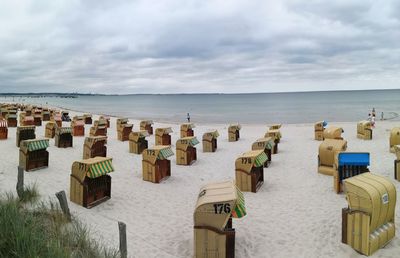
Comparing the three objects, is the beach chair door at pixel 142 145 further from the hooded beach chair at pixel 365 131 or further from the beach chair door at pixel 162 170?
the hooded beach chair at pixel 365 131

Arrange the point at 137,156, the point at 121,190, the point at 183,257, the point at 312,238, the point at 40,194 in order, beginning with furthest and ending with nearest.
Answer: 1. the point at 137,156
2. the point at 121,190
3. the point at 40,194
4. the point at 312,238
5. the point at 183,257

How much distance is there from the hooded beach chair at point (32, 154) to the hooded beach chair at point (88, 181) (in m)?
4.03

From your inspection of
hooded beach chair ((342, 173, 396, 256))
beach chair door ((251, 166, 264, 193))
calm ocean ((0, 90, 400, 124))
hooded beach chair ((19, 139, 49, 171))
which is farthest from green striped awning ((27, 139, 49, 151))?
calm ocean ((0, 90, 400, 124))

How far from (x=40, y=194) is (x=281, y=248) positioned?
6838 mm

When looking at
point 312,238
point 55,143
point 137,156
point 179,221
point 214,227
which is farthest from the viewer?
point 55,143

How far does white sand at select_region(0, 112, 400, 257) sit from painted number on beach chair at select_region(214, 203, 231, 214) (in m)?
1.33

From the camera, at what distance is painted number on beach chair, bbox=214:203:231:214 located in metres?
6.67

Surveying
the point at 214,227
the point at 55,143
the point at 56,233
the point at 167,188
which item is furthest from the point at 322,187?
the point at 55,143

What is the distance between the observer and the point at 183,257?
7.31 m

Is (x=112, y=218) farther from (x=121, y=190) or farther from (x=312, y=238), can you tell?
(x=312, y=238)

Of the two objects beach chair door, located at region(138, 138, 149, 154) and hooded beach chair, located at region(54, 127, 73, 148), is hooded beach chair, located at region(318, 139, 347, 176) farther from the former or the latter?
hooded beach chair, located at region(54, 127, 73, 148)

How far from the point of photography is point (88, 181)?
9.95m

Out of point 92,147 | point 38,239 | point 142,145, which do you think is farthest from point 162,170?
point 38,239

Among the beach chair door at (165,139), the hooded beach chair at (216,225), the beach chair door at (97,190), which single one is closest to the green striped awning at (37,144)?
the beach chair door at (97,190)
